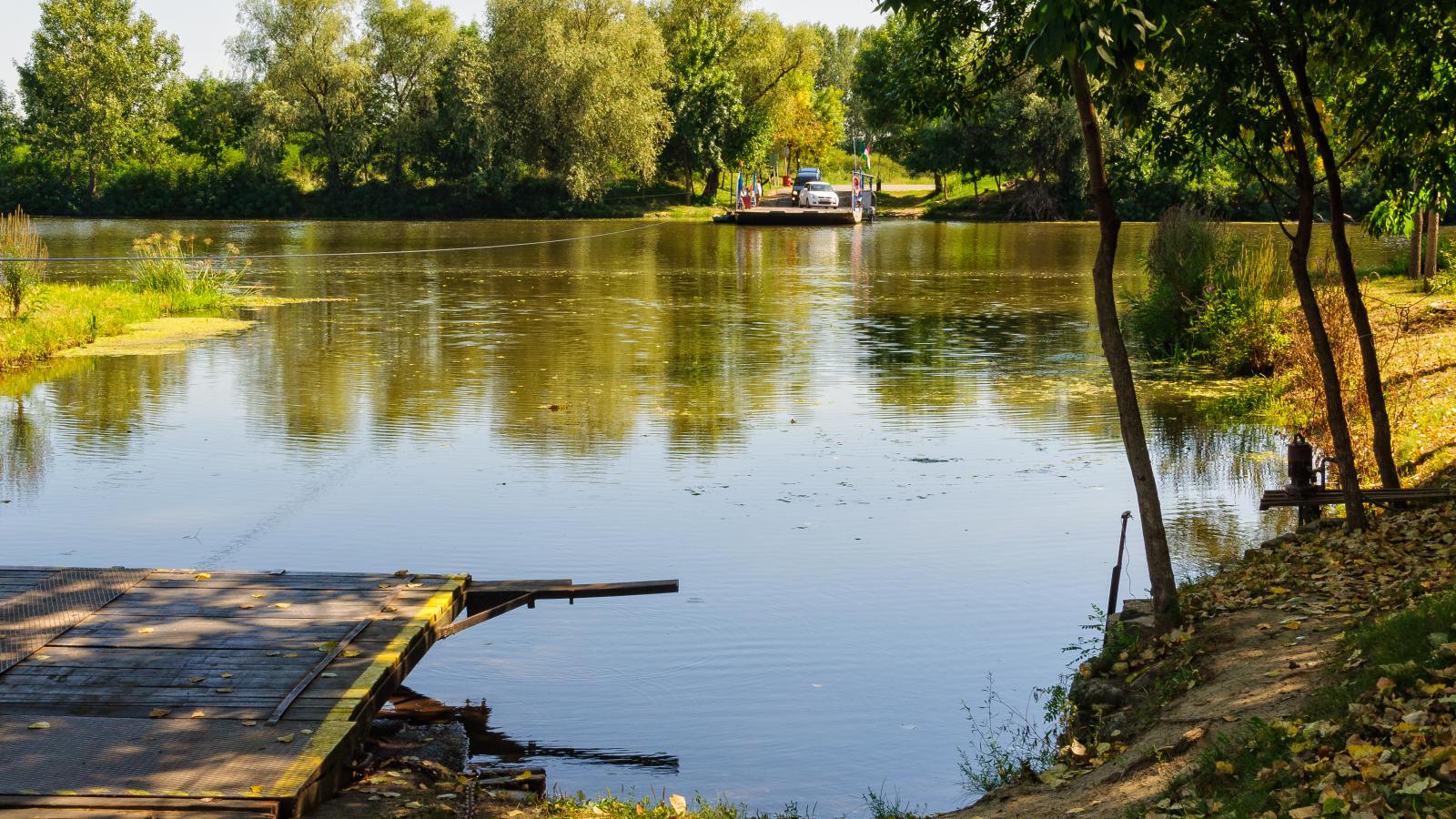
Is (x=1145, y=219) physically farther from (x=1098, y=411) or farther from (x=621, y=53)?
(x=1098, y=411)

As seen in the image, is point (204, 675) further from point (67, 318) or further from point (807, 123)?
point (807, 123)

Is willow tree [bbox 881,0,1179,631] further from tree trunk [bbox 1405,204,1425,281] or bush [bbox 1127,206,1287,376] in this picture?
tree trunk [bbox 1405,204,1425,281]

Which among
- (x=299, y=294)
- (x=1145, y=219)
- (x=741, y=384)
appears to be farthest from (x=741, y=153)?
(x=741, y=384)

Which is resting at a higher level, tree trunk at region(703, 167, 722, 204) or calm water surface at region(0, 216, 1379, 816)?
tree trunk at region(703, 167, 722, 204)

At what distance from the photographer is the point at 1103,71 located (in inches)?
257

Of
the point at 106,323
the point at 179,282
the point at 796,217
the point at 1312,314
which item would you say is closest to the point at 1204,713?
the point at 1312,314

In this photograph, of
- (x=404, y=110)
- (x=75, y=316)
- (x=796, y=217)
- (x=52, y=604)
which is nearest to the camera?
(x=52, y=604)

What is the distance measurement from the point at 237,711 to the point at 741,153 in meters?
75.5

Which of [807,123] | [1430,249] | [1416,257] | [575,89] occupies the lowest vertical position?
[1416,257]

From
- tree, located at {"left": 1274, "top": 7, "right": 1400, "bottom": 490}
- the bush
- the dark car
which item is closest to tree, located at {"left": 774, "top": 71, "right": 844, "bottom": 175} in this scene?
the dark car

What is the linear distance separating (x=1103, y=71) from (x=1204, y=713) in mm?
3070

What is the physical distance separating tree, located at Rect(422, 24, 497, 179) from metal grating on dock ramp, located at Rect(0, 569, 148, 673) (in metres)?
63.5

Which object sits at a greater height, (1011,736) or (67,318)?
(67,318)

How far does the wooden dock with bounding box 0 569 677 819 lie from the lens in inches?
255
